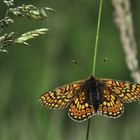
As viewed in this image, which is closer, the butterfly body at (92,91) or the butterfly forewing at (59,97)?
the butterfly forewing at (59,97)

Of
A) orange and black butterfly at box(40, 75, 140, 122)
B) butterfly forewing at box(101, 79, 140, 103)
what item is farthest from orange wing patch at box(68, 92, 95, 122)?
butterfly forewing at box(101, 79, 140, 103)

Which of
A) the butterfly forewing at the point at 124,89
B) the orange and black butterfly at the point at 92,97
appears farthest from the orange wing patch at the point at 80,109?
the butterfly forewing at the point at 124,89

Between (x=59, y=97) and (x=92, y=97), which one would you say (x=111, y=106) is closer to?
(x=92, y=97)

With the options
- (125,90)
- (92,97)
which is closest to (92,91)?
(92,97)

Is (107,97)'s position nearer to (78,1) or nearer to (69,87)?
(69,87)

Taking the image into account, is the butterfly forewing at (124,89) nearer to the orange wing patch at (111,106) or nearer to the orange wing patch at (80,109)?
the orange wing patch at (111,106)
